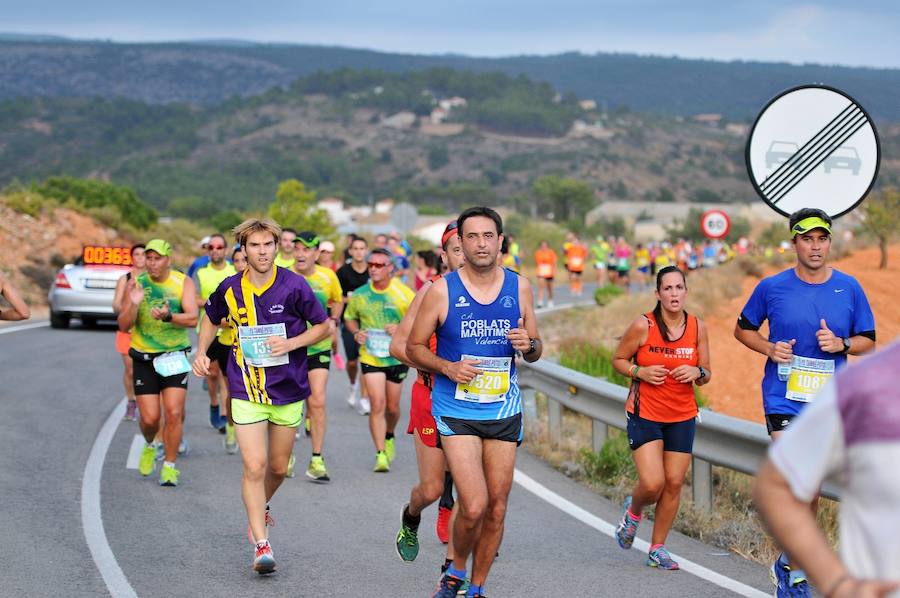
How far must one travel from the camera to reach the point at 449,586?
6.96 m

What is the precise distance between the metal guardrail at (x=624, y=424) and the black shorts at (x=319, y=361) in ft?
6.61

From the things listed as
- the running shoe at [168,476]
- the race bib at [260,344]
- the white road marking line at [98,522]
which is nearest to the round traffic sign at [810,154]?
the race bib at [260,344]

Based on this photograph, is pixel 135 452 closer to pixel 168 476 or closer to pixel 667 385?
pixel 168 476

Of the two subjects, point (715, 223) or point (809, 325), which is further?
point (715, 223)

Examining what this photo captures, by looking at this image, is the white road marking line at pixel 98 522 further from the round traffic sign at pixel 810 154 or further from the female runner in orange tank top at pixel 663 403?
the round traffic sign at pixel 810 154

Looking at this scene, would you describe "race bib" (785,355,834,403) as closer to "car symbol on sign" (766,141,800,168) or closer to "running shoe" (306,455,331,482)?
"car symbol on sign" (766,141,800,168)

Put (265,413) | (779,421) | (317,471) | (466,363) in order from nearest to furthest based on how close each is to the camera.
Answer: (466,363)
(779,421)
(265,413)
(317,471)

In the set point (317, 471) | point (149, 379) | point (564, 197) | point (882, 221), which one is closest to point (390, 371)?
point (317, 471)

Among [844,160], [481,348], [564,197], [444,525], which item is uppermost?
[844,160]

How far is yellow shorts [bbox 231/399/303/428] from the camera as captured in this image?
7996mm

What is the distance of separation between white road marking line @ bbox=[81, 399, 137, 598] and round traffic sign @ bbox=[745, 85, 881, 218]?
420 centimetres

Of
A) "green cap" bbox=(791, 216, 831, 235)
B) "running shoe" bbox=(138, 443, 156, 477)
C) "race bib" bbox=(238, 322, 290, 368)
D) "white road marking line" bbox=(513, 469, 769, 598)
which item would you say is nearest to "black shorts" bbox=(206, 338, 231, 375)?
"running shoe" bbox=(138, 443, 156, 477)

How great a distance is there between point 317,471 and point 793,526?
26.7 feet

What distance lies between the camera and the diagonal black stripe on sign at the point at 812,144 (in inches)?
312
